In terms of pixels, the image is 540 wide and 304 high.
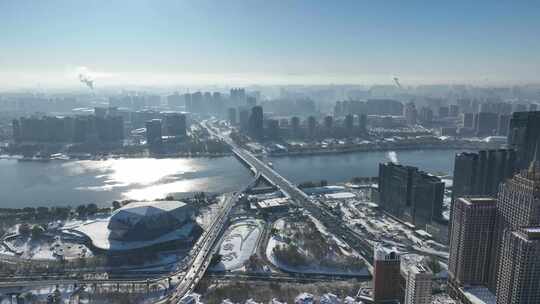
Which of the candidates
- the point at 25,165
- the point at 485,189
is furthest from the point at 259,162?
the point at 25,165

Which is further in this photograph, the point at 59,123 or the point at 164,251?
the point at 59,123

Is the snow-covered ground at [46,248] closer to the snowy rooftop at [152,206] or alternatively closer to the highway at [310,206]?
the snowy rooftop at [152,206]

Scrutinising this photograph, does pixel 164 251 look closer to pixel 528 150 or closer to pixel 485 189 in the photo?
pixel 485 189

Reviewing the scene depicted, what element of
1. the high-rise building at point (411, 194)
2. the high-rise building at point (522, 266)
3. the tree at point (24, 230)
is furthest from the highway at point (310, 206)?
the tree at point (24, 230)

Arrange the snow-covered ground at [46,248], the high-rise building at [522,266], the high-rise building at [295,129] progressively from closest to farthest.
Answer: the high-rise building at [522,266]
the snow-covered ground at [46,248]
the high-rise building at [295,129]

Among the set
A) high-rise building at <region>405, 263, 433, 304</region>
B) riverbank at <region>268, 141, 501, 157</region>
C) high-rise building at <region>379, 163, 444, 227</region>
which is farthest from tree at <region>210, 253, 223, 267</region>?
riverbank at <region>268, 141, 501, 157</region>

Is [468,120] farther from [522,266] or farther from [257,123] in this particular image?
[522,266]
